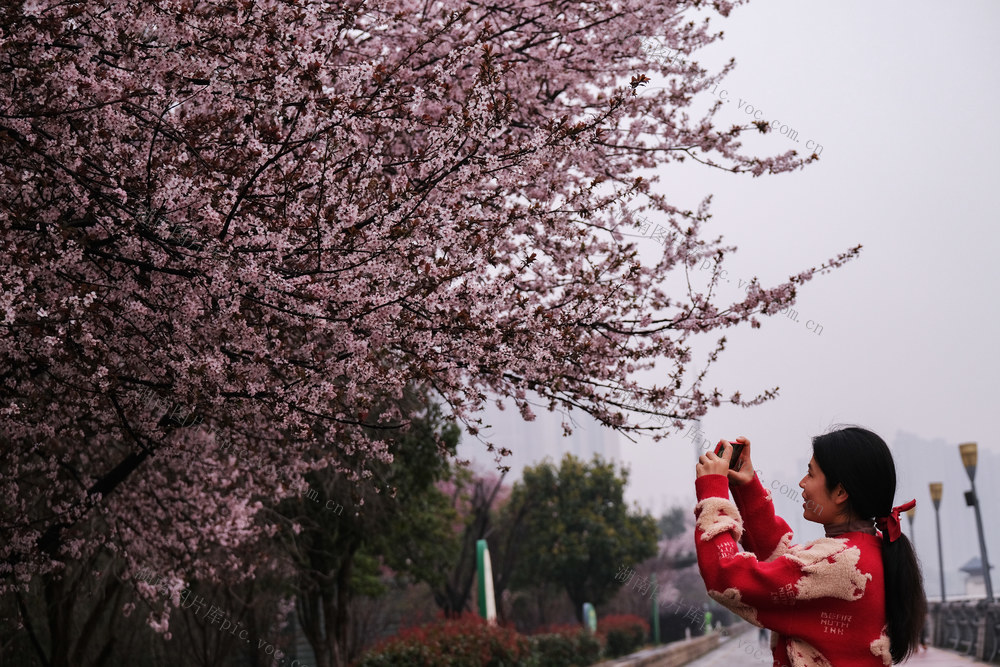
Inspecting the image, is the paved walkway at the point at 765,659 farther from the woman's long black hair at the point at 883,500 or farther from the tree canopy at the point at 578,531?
the woman's long black hair at the point at 883,500

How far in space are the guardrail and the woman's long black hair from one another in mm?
16174

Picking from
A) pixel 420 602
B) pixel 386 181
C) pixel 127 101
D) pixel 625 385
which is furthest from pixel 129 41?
pixel 420 602

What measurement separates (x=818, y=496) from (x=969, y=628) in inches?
752

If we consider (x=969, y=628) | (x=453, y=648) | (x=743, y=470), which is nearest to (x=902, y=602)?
(x=743, y=470)

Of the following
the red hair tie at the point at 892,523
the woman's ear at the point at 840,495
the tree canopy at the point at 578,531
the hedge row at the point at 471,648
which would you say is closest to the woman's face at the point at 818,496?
the woman's ear at the point at 840,495

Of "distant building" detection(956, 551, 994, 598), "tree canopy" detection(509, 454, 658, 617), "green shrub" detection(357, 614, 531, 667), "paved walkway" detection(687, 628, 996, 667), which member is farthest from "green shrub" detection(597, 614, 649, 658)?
"distant building" detection(956, 551, 994, 598)

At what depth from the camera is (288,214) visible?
15.0 feet

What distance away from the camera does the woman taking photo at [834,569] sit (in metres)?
2.41

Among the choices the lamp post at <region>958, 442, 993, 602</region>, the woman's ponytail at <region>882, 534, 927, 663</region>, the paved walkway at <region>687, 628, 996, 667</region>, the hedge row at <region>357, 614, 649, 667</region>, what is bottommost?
the paved walkway at <region>687, 628, 996, 667</region>

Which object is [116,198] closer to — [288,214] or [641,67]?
[288,214]

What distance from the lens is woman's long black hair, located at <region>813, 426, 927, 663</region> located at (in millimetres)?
2439

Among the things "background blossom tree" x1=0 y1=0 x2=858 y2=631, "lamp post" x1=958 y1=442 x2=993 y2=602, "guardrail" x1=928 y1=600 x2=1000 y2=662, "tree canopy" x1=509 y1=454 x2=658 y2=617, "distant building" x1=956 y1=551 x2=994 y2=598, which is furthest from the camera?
"distant building" x1=956 y1=551 x2=994 y2=598

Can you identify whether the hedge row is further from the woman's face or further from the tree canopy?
the woman's face

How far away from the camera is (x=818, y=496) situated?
8.55 feet
